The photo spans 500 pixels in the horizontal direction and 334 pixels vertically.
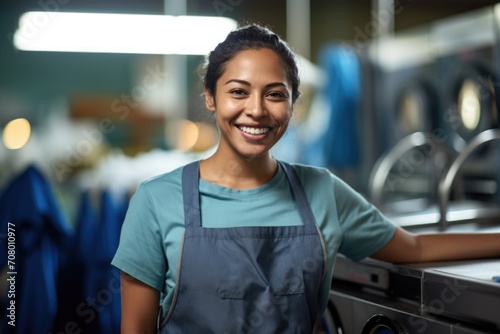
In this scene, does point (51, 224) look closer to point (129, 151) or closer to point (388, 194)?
point (388, 194)

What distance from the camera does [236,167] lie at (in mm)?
1498

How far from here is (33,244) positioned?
7.45ft

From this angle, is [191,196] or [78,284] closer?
[191,196]

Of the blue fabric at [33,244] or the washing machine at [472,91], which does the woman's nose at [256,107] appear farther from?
the washing machine at [472,91]

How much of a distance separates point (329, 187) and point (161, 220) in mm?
436

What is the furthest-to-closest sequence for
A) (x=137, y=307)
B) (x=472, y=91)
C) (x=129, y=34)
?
1. (x=129, y=34)
2. (x=472, y=91)
3. (x=137, y=307)

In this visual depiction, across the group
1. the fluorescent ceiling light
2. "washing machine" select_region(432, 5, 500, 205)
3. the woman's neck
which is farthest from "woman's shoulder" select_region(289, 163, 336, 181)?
the fluorescent ceiling light

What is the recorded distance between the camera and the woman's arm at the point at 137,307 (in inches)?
53.8

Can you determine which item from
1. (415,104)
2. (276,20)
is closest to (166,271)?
(415,104)

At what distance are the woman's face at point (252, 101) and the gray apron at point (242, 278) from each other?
17cm

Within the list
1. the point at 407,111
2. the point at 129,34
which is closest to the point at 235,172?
the point at 407,111

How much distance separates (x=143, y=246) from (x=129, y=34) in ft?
13.8

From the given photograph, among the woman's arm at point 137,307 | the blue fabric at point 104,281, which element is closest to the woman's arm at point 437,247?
the woman's arm at point 137,307

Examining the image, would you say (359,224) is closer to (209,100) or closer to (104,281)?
(209,100)
